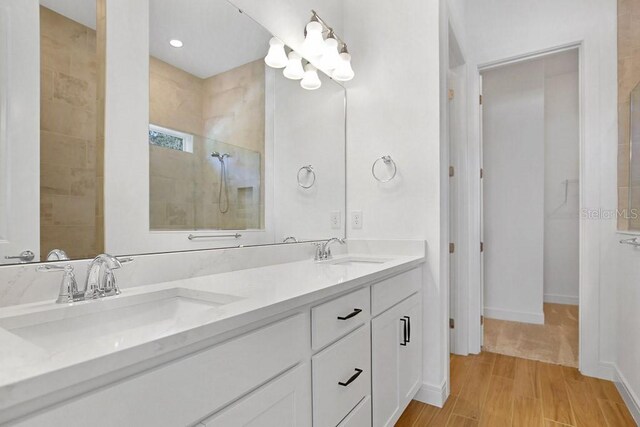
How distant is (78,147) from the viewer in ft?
3.17

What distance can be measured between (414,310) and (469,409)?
0.64 m

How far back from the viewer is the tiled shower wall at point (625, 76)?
2.02m

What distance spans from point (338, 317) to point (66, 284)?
0.76 m

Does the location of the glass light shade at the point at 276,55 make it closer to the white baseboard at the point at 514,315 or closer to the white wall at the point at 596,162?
the white wall at the point at 596,162

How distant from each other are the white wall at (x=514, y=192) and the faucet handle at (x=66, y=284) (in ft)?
11.7

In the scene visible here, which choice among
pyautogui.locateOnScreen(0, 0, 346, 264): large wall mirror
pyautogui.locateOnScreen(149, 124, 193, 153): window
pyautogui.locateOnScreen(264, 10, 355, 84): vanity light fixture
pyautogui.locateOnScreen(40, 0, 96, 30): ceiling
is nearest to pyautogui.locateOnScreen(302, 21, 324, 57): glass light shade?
pyautogui.locateOnScreen(264, 10, 355, 84): vanity light fixture

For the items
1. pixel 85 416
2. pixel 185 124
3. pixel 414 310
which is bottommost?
pixel 414 310

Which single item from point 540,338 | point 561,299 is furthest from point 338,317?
point 561,299

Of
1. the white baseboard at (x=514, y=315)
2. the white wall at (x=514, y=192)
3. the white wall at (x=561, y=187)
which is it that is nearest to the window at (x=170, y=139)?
the white wall at (x=514, y=192)

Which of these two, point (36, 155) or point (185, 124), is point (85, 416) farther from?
point (185, 124)

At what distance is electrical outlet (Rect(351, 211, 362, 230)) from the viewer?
218cm

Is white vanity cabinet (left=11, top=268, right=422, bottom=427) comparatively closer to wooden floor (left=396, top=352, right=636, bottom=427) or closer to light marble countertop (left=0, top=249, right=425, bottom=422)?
light marble countertop (left=0, top=249, right=425, bottom=422)

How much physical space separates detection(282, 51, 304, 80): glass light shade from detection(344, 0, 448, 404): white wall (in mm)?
429

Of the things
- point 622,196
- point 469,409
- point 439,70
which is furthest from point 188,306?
point 622,196
